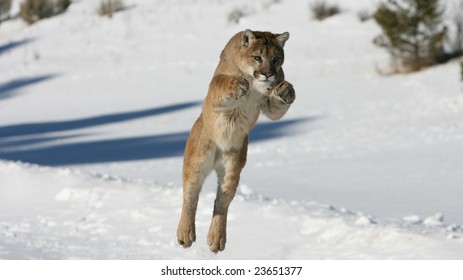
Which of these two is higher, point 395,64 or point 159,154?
point 395,64

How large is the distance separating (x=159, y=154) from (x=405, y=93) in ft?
32.7

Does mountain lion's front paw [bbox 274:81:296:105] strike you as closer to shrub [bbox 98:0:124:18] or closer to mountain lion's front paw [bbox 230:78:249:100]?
mountain lion's front paw [bbox 230:78:249:100]

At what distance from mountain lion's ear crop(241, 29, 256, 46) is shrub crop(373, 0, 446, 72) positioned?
1102 inches

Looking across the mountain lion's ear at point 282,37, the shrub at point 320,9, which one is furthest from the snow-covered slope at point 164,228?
the shrub at point 320,9

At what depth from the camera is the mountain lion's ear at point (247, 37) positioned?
3172mm

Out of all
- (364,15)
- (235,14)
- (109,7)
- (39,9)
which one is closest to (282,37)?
(235,14)

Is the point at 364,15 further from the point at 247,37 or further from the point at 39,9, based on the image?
the point at 247,37

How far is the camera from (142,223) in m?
11.4

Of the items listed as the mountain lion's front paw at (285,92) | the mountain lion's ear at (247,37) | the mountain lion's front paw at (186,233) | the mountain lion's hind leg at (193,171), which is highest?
the mountain lion's ear at (247,37)

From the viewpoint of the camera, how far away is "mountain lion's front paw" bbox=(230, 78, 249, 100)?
10.3 ft

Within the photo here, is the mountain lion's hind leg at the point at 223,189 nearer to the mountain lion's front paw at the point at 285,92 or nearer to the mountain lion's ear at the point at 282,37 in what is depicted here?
the mountain lion's front paw at the point at 285,92

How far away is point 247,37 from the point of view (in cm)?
321

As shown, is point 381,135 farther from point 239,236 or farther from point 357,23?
point 357,23

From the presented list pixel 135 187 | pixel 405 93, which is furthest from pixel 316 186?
pixel 405 93
